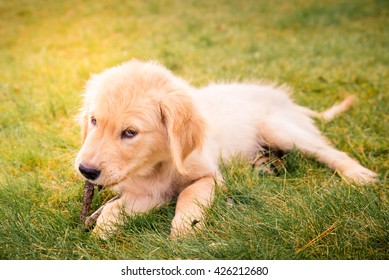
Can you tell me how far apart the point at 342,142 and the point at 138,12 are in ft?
22.0

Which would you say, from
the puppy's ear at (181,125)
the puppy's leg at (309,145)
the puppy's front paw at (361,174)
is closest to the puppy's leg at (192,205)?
the puppy's ear at (181,125)

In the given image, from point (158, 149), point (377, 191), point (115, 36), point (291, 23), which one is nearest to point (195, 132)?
point (158, 149)

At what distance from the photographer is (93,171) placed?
90.4 inches

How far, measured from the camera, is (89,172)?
229cm

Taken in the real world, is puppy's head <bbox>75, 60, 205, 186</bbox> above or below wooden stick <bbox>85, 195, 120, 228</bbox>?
above

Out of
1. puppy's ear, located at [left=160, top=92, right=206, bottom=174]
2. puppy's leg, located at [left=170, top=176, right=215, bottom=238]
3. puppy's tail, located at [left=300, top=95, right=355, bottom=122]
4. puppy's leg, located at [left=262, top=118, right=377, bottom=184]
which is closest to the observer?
puppy's leg, located at [left=170, top=176, right=215, bottom=238]

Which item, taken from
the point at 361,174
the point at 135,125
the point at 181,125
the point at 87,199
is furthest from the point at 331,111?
the point at 87,199

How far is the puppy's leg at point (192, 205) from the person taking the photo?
237 centimetres

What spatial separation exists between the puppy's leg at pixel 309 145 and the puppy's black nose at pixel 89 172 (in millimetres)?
1653

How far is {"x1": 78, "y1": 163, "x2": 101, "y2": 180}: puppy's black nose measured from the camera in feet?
7.51

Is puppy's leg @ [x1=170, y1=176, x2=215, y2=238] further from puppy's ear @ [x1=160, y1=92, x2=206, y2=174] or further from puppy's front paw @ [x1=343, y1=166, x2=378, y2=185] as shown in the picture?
puppy's front paw @ [x1=343, y1=166, x2=378, y2=185]

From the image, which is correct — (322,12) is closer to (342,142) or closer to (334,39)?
(334,39)

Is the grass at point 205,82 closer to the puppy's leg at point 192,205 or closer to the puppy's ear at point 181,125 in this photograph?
the puppy's leg at point 192,205

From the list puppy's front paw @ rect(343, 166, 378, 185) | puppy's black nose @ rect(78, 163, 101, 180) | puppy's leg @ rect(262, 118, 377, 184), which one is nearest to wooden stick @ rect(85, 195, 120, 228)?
puppy's black nose @ rect(78, 163, 101, 180)
